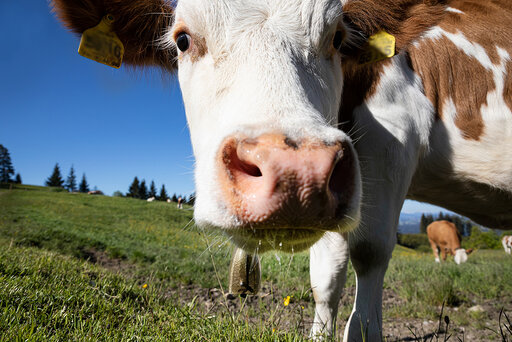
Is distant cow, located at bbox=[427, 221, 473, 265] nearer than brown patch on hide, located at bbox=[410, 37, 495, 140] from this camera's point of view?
No

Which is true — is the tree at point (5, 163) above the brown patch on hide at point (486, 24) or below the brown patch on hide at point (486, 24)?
above

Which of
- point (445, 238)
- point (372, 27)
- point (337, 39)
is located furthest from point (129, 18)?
point (445, 238)

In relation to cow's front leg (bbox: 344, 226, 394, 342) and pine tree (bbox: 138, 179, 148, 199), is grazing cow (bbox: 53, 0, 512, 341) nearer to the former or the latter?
cow's front leg (bbox: 344, 226, 394, 342)

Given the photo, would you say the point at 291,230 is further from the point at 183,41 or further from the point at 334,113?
the point at 183,41

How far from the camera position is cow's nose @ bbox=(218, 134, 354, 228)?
102cm

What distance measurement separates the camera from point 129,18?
101 inches

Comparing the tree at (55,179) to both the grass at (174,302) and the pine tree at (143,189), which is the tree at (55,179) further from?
the grass at (174,302)

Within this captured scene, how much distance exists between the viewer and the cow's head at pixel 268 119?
1042mm

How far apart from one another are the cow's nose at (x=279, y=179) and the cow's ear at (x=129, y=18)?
1.82 meters

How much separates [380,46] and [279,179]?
Result: 1.87 metres

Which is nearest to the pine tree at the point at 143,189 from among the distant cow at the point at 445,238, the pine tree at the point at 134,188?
the pine tree at the point at 134,188

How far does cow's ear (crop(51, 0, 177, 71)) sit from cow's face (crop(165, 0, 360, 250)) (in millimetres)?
668

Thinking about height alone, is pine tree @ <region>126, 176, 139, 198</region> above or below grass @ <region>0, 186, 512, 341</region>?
above

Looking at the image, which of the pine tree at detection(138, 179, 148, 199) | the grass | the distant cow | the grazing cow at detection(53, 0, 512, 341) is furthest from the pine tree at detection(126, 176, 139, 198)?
the grazing cow at detection(53, 0, 512, 341)
